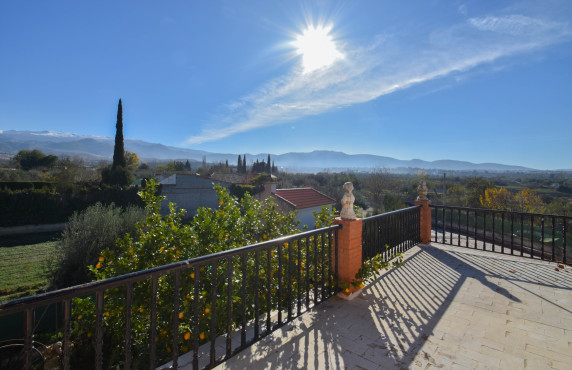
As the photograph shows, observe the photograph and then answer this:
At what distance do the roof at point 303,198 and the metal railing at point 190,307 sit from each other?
9.86 meters

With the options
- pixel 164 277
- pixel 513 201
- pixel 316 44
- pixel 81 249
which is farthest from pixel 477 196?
pixel 81 249

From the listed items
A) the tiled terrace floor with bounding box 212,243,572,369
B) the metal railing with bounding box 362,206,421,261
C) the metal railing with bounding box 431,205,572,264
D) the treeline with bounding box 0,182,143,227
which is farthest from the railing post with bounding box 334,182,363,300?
the treeline with bounding box 0,182,143,227

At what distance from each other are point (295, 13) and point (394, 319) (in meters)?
6.11

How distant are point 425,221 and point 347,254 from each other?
3.37 meters

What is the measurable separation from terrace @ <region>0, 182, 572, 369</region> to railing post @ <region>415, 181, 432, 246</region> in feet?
5.44

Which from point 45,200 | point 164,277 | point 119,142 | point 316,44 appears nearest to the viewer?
point 164,277

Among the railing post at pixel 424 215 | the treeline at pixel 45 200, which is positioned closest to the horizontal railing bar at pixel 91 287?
the railing post at pixel 424 215

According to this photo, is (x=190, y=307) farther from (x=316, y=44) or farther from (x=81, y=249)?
(x=81, y=249)

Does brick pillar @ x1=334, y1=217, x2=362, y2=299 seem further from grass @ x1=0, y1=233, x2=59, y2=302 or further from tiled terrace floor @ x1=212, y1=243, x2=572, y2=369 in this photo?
grass @ x1=0, y1=233, x2=59, y2=302

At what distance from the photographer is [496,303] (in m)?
2.82

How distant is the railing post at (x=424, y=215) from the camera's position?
17.5 feet

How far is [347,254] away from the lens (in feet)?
9.48

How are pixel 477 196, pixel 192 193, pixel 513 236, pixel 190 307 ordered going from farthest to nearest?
pixel 192 193 < pixel 477 196 < pixel 513 236 < pixel 190 307

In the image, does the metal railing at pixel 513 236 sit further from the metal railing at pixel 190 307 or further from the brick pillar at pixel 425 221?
the metal railing at pixel 190 307
